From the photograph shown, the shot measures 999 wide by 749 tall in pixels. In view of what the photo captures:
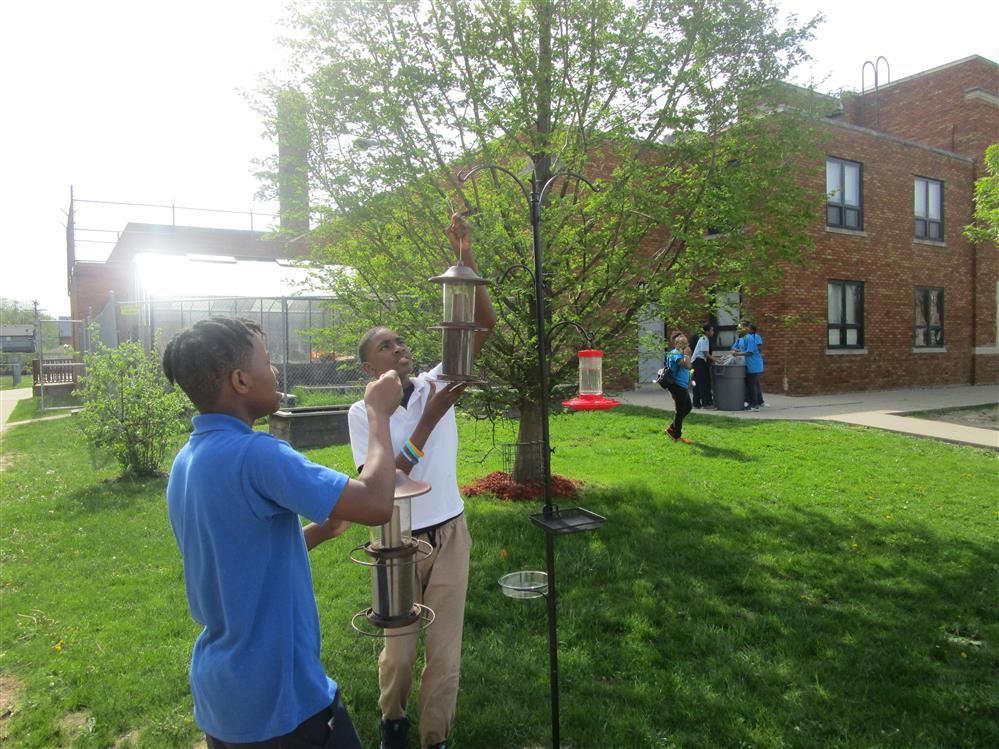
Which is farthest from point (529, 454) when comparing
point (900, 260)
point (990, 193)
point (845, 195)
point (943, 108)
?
point (943, 108)

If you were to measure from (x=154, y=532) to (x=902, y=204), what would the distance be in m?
20.5

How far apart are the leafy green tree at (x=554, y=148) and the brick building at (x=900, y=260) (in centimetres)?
1058

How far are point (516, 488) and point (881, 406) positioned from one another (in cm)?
1074

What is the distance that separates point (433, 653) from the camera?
289 cm

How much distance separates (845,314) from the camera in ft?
60.2

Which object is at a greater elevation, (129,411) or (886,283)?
(886,283)

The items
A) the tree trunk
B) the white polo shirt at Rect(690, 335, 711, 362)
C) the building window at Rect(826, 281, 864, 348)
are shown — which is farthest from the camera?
the building window at Rect(826, 281, 864, 348)

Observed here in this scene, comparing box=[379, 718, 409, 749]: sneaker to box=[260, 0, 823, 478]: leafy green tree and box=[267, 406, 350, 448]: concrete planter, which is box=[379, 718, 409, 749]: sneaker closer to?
box=[260, 0, 823, 478]: leafy green tree

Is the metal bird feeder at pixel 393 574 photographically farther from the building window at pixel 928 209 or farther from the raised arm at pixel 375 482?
the building window at pixel 928 209

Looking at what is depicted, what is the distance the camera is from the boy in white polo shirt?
2887 mm

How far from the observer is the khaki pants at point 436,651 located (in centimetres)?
289

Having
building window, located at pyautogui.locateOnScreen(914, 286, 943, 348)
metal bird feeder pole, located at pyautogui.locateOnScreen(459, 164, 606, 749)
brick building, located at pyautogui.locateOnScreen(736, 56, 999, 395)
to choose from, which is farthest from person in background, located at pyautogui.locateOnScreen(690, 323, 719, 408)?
metal bird feeder pole, located at pyautogui.locateOnScreen(459, 164, 606, 749)

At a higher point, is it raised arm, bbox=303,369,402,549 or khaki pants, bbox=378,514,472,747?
raised arm, bbox=303,369,402,549

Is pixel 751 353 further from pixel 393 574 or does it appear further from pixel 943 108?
pixel 943 108
